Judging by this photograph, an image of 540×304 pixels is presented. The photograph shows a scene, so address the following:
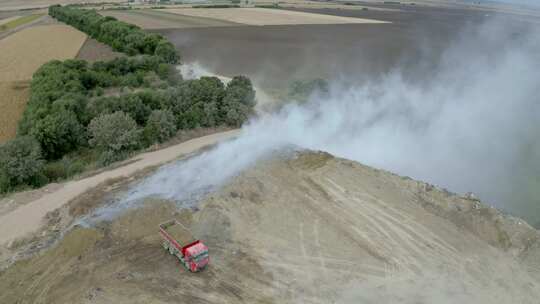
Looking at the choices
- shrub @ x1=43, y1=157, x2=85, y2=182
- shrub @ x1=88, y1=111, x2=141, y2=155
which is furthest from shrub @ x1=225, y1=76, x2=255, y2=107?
shrub @ x1=43, y1=157, x2=85, y2=182

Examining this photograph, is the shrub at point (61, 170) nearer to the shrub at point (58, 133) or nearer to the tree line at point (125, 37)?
the shrub at point (58, 133)

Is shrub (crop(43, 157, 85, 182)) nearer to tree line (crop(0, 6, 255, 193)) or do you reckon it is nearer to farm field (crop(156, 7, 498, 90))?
tree line (crop(0, 6, 255, 193))

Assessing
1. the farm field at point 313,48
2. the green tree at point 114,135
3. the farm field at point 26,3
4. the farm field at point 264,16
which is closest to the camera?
the green tree at point 114,135

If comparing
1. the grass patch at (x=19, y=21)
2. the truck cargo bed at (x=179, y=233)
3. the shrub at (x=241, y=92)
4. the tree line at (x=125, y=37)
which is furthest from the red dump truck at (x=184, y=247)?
the grass patch at (x=19, y=21)

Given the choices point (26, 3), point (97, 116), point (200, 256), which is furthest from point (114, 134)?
point (26, 3)

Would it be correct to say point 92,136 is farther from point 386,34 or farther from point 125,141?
point 386,34

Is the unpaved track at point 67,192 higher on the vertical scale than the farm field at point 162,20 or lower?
lower
